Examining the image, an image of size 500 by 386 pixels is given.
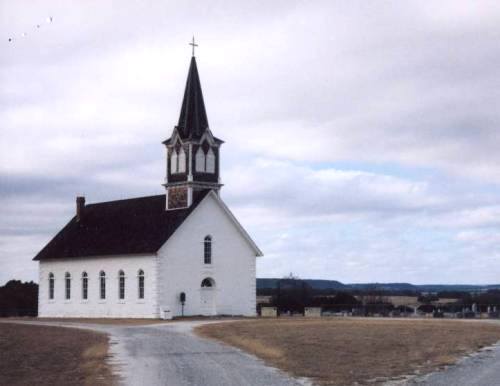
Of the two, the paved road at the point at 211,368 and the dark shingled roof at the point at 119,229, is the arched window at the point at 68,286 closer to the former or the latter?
the dark shingled roof at the point at 119,229

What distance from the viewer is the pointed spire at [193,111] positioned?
59.2 metres

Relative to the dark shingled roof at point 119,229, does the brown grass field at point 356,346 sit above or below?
below

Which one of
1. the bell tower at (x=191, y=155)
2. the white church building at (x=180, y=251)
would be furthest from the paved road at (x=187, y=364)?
the bell tower at (x=191, y=155)

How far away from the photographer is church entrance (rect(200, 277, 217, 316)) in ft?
190

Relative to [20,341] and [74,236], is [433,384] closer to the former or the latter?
[20,341]

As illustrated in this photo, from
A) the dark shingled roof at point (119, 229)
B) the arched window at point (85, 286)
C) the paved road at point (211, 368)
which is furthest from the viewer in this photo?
the arched window at point (85, 286)

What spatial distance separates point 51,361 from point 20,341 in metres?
8.10

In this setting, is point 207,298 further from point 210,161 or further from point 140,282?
point 210,161

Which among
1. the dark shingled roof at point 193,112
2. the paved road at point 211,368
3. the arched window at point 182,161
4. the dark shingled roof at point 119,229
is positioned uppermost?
the dark shingled roof at point 193,112

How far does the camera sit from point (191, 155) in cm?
5812

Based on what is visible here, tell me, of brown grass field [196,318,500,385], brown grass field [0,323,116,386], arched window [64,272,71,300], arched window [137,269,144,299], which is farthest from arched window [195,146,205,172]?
brown grass field [0,323,116,386]

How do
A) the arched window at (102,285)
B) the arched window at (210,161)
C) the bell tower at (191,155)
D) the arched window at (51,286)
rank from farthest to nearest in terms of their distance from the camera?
the arched window at (51,286) → the arched window at (102,285) → the arched window at (210,161) → the bell tower at (191,155)

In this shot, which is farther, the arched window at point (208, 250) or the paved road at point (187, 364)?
the arched window at point (208, 250)

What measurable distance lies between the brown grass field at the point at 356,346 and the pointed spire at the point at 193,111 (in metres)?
20.5
